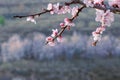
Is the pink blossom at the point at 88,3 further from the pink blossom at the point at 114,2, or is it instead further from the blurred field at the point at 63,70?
the blurred field at the point at 63,70

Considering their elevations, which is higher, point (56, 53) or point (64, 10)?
point (64, 10)

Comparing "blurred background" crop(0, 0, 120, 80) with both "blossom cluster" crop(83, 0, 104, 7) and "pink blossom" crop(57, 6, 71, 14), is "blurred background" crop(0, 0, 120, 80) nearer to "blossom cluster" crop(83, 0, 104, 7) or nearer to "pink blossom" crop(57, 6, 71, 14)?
"pink blossom" crop(57, 6, 71, 14)

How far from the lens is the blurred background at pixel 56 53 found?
13.0 m

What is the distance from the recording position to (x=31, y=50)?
15.7 meters

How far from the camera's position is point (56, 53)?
15.2 m

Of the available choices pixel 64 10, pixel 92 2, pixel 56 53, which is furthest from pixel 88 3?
pixel 56 53

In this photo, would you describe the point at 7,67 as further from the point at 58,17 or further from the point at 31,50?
the point at 58,17

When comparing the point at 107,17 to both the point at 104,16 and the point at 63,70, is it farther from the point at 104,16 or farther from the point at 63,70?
the point at 63,70

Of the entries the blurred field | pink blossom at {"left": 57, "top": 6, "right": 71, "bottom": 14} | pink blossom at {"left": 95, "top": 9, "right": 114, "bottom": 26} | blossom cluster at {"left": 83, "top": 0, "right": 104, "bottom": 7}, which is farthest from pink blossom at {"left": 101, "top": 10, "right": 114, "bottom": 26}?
the blurred field

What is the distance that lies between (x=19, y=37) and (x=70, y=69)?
4.86 metres

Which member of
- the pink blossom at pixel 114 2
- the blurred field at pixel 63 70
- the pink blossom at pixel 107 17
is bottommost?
the blurred field at pixel 63 70

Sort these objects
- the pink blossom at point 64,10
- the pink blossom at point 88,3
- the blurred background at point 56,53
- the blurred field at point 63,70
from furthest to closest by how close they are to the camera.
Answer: the blurred background at point 56,53, the blurred field at point 63,70, the pink blossom at point 64,10, the pink blossom at point 88,3

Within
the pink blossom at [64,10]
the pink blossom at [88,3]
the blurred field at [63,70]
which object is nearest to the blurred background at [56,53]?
the blurred field at [63,70]

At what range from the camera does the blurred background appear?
42.7ft
